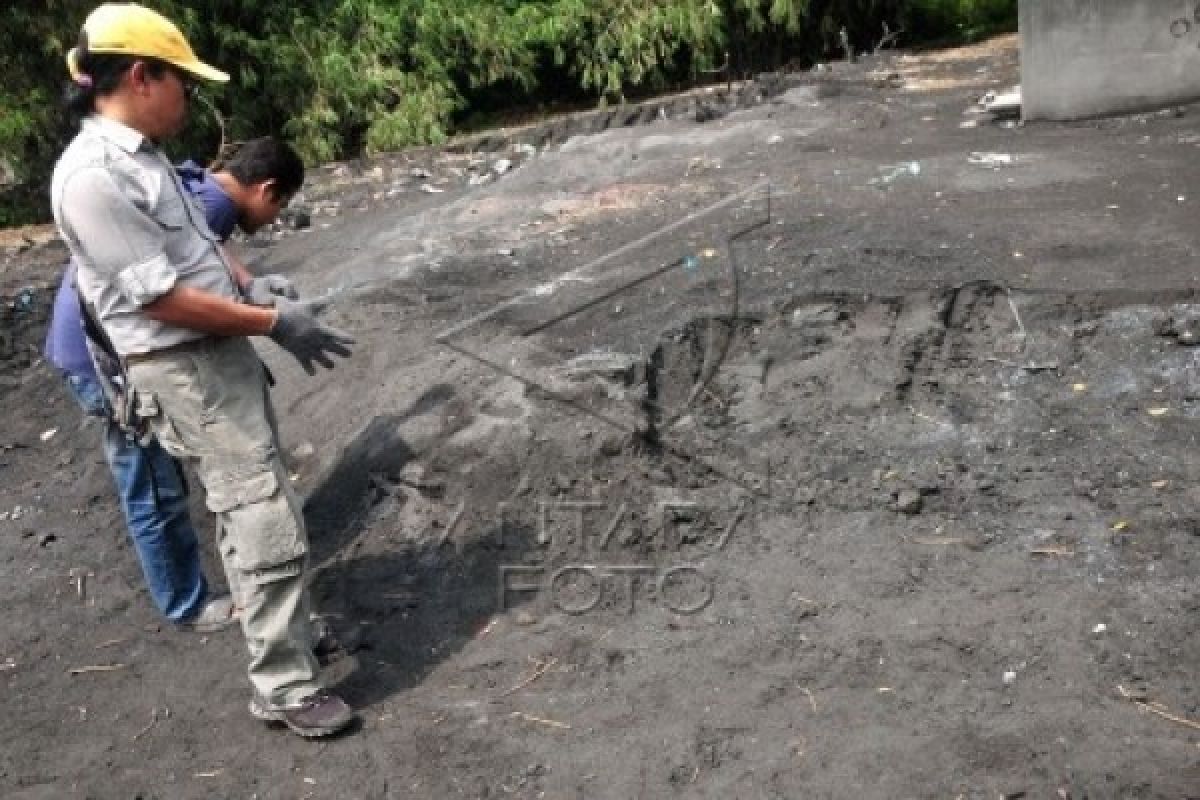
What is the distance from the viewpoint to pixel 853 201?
20.3 ft

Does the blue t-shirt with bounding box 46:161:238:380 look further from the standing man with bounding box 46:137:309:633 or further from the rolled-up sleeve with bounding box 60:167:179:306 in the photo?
the rolled-up sleeve with bounding box 60:167:179:306

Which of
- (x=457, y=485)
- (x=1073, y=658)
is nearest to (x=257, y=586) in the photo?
(x=457, y=485)

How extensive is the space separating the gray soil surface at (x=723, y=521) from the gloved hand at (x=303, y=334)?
1.07 m

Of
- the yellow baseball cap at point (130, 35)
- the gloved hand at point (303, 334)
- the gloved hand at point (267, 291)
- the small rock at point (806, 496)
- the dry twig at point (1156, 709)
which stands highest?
the yellow baseball cap at point (130, 35)

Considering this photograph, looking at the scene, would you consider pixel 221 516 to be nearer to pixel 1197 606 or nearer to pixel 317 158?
pixel 1197 606

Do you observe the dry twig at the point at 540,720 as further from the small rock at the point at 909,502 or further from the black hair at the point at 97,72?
the black hair at the point at 97,72

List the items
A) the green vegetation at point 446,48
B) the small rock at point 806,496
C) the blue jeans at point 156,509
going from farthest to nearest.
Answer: the green vegetation at point 446,48 < the small rock at point 806,496 < the blue jeans at point 156,509

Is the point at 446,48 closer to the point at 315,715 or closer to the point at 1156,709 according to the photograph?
the point at 315,715

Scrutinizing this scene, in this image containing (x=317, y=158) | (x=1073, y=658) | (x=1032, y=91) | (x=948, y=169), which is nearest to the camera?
(x=1073, y=658)

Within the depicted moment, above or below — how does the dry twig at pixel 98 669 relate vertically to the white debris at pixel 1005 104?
below

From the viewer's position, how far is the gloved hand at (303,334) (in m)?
3.28

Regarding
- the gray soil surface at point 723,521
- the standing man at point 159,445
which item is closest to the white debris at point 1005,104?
the gray soil surface at point 723,521

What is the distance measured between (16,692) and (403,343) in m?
2.16

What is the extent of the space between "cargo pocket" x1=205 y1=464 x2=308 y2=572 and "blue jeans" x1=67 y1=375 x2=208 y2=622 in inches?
29.4
